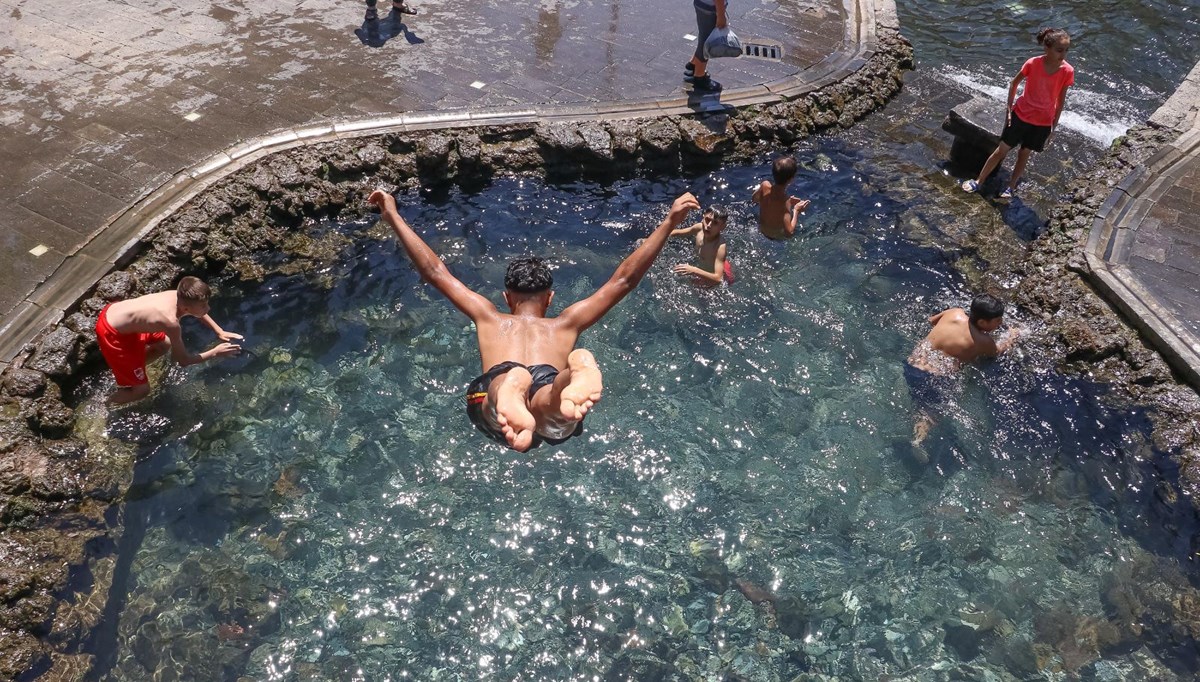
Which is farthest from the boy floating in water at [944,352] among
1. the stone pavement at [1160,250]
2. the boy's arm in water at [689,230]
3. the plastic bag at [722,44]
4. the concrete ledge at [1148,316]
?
the plastic bag at [722,44]

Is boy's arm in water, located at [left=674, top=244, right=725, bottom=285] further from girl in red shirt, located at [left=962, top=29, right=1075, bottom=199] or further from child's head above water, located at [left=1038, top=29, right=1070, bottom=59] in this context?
child's head above water, located at [left=1038, top=29, right=1070, bottom=59]

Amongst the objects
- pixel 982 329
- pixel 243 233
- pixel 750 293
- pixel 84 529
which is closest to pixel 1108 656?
pixel 982 329

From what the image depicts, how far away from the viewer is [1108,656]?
18.6 feet

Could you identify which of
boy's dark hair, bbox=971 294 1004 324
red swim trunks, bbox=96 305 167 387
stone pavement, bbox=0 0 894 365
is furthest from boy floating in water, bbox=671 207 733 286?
red swim trunks, bbox=96 305 167 387

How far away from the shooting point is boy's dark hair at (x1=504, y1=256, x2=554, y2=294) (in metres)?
5.73

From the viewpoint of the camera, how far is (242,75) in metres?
9.89

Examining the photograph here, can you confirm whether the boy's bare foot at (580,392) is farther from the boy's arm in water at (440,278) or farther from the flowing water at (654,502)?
the flowing water at (654,502)

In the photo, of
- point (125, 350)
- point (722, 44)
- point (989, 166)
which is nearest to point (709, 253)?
point (722, 44)

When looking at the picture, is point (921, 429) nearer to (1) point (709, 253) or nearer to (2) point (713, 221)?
(1) point (709, 253)

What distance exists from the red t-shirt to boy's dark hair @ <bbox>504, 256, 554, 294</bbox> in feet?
20.4

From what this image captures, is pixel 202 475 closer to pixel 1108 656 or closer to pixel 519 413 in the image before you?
pixel 519 413

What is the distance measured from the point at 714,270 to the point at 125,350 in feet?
16.5

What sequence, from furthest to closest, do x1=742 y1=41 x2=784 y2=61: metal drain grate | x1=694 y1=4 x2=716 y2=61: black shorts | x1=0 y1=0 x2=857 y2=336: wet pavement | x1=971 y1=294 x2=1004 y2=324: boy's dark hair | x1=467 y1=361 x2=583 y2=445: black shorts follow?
x1=742 y1=41 x2=784 y2=61: metal drain grate → x1=694 y1=4 x2=716 y2=61: black shorts → x1=0 y1=0 x2=857 y2=336: wet pavement → x1=971 y1=294 x2=1004 y2=324: boy's dark hair → x1=467 y1=361 x2=583 y2=445: black shorts

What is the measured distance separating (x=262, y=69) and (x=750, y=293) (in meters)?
6.66
